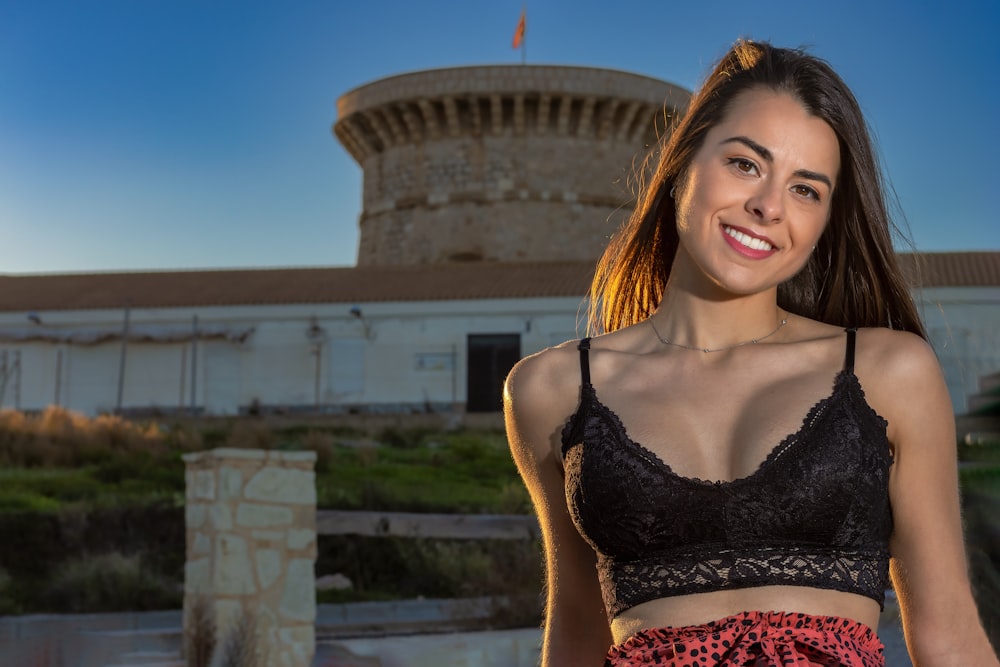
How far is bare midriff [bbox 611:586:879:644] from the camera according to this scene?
1869 millimetres

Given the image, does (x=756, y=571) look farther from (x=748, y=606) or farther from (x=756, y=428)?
(x=756, y=428)

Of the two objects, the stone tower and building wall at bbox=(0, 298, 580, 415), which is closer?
building wall at bbox=(0, 298, 580, 415)

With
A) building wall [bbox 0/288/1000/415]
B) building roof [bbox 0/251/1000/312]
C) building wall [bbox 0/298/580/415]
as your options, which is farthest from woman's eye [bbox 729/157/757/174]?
building wall [bbox 0/298/580/415]

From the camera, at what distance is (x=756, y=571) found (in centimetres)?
188

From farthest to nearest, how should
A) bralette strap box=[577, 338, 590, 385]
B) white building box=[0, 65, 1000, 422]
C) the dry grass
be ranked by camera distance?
white building box=[0, 65, 1000, 422], the dry grass, bralette strap box=[577, 338, 590, 385]

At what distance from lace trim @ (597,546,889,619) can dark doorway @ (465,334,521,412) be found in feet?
75.4

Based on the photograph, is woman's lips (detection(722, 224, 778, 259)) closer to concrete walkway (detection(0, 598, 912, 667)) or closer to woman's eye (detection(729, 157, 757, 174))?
woman's eye (detection(729, 157, 757, 174))

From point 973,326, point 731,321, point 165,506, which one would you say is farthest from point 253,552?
point 973,326

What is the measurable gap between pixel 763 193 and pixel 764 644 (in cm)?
69

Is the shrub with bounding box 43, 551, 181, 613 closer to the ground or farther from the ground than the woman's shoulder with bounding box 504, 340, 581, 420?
closer to the ground

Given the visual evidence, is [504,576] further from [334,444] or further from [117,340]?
[117,340]

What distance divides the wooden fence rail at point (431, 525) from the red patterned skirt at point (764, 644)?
9.70 m

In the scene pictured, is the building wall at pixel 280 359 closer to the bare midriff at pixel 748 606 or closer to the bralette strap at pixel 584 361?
the bralette strap at pixel 584 361

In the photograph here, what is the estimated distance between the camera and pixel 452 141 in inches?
1336
